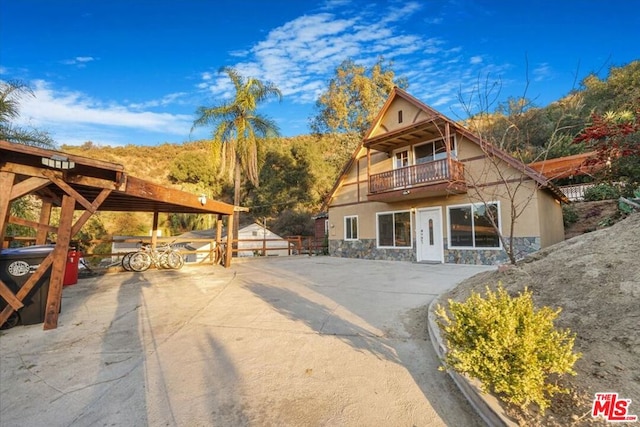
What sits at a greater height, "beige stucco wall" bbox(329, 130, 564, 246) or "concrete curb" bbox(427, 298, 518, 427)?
"beige stucco wall" bbox(329, 130, 564, 246)

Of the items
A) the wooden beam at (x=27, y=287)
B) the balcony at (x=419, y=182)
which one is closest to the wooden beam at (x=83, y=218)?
the wooden beam at (x=27, y=287)

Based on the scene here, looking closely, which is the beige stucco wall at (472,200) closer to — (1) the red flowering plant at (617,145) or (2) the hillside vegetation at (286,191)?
(1) the red flowering plant at (617,145)

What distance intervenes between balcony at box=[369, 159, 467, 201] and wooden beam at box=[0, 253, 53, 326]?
33.9ft

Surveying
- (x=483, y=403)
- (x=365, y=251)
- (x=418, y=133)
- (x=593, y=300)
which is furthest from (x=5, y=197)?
(x=365, y=251)

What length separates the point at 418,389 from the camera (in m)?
2.62

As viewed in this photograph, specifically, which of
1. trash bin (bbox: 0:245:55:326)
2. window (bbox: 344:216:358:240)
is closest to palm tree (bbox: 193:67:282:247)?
window (bbox: 344:216:358:240)

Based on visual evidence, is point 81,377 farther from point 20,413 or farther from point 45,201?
point 45,201

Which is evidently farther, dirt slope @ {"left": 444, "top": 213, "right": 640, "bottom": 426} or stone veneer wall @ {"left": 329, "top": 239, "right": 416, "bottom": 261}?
stone veneer wall @ {"left": 329, "top": 239, "right": 416, "bottom": 261}

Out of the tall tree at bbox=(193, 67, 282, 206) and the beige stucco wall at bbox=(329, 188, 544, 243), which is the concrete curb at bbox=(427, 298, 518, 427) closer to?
the beige stucco wall at bbox=(329, 188, 544, 243)

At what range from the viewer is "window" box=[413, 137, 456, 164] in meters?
11.7

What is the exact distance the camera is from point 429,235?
11812mm

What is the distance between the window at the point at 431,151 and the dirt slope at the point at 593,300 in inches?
287

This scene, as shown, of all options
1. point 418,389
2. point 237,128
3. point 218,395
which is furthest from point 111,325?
→ point 237,128

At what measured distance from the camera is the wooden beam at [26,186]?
14.1 ft
